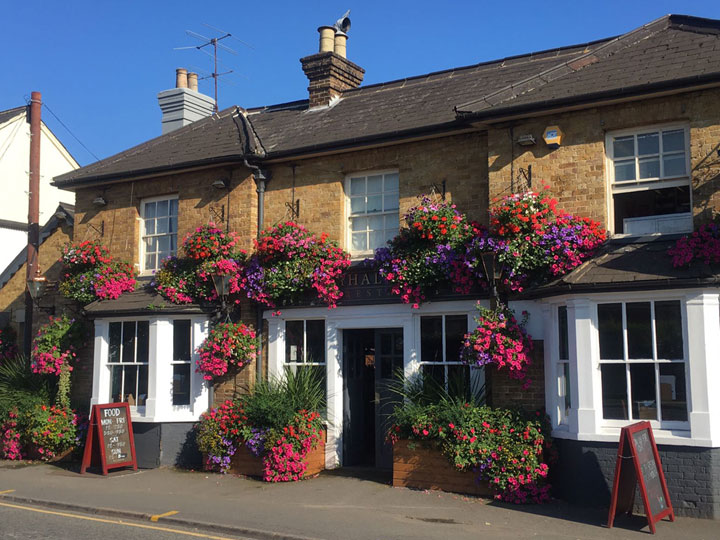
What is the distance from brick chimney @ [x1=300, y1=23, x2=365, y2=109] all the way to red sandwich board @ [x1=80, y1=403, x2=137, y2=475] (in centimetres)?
727

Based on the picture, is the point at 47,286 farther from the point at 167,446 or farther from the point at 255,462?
the point at 255,462

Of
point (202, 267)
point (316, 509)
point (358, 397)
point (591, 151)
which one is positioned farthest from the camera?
point (202, 267)

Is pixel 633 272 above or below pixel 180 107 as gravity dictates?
below

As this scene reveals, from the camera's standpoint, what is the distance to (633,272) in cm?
904

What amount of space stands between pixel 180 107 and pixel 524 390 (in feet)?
39.1

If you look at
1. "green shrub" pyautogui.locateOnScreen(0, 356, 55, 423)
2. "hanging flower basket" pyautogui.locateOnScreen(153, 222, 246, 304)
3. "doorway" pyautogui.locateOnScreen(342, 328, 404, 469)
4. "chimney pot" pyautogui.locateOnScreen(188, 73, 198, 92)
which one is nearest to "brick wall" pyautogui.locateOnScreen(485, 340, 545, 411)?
"doorway" pyautogui.locateOnScreen(342, 328, 404, 469)

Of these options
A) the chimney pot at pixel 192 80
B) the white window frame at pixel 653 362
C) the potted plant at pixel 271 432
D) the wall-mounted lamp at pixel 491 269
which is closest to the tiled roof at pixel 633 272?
the white window frame at pixel 653 362

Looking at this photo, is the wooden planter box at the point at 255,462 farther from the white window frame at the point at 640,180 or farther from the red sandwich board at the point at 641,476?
the white window frame at the point at 640,180

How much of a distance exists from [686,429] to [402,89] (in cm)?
845

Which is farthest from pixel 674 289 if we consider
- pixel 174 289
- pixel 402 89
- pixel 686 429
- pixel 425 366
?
pixel 174 289

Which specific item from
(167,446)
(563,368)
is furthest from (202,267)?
(563,368)

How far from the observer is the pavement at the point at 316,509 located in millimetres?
8078

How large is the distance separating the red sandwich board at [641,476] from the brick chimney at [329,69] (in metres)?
9.47

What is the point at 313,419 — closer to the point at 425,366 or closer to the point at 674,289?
the point at 425,366
